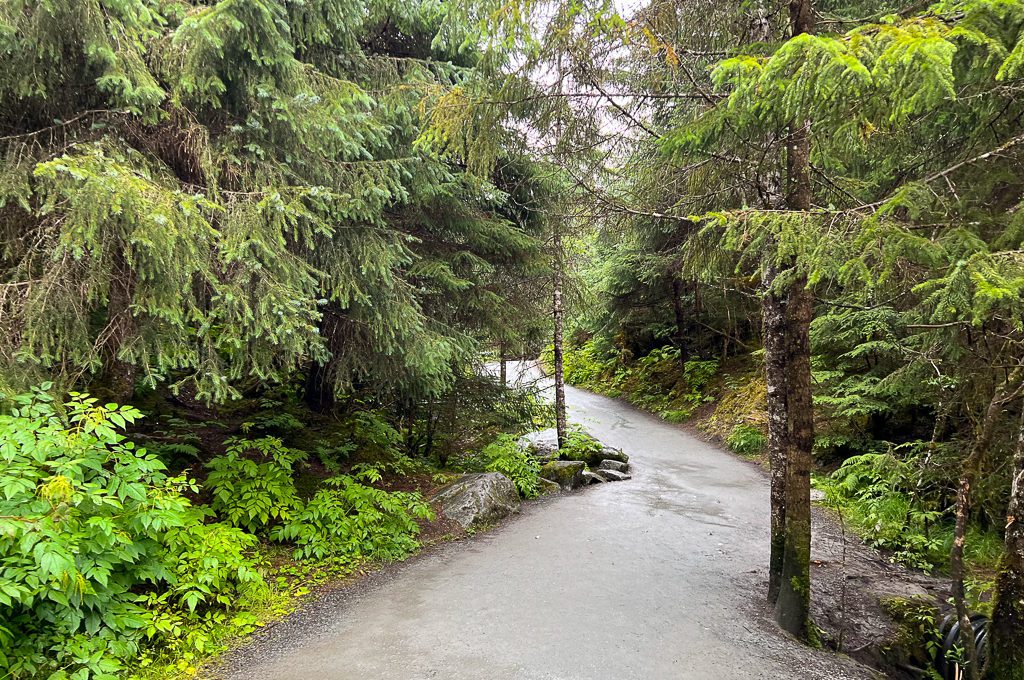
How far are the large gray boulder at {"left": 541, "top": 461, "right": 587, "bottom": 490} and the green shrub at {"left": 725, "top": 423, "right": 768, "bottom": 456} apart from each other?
5069mm

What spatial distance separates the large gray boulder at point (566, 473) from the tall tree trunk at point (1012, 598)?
6.57 meters

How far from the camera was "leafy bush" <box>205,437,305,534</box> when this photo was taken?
213 inches

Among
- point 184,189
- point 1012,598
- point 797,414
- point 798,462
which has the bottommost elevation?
point 1012,598

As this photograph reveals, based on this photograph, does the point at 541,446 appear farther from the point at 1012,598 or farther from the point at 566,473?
the point at 1012,598

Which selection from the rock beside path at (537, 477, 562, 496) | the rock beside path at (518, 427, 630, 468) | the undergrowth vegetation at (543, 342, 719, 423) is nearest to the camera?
the rock beside path at (537, 477, 562, 496)

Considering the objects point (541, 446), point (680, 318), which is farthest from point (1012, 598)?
point (680, 318)

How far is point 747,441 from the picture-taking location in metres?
12.4

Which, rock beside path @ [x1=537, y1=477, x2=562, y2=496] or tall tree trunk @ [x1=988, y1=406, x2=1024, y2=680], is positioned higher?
tall tree trunk @ [x1=988, y1=406, x2=1024, y2=680]

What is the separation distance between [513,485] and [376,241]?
4.88 meters

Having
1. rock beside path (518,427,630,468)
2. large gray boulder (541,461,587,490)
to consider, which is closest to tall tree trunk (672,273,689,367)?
rock beside path (518,427,630,468)

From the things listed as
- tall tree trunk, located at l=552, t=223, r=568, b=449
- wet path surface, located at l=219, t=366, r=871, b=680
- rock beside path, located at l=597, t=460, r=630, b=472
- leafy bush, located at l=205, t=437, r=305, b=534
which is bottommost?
wet path surface, located at l=219, t=366, r=871, b=680

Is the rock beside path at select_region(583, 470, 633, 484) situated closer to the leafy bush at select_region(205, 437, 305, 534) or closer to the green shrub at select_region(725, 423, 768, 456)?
the green shrub at select_region(725, 423, 768, 456)

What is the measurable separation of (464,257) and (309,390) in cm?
400

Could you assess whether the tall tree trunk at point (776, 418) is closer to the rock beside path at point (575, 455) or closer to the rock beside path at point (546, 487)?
the rock beside path at point (546, 487)
